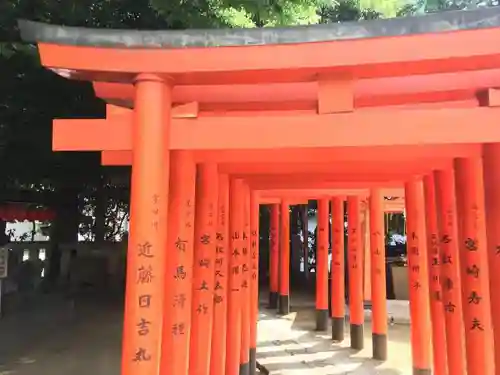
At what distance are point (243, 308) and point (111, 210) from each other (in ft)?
39.6

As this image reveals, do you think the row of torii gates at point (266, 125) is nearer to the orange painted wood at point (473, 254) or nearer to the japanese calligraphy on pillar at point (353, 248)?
the orange painted wood at point (473, 254)

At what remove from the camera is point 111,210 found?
1753cm

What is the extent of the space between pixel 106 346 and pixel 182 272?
5.02 m

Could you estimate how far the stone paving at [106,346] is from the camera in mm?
6895

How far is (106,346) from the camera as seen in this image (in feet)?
26.2

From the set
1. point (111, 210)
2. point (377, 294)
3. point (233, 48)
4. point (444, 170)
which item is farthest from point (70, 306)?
point (233, 48)

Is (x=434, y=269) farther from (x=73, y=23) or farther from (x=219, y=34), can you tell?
(x=73, y=23)

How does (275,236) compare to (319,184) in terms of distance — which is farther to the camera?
(275,236)

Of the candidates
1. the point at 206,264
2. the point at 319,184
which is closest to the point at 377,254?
the point at 319,184

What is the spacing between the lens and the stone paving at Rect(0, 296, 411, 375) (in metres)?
6.89

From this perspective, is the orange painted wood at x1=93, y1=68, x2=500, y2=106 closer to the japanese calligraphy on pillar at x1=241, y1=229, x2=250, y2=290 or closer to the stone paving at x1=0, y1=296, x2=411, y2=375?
the japanese calligraphy on pillar at x1=241, y1=229, x2=250, y2=290

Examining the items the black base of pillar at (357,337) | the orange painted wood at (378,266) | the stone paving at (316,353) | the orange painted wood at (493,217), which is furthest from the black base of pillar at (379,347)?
the orange painted wood at (493,217)

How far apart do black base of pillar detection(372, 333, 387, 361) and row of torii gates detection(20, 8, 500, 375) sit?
272cm

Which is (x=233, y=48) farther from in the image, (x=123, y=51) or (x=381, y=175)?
(x=381, y=175)
